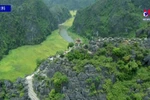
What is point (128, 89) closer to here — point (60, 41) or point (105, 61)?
point (105, 61)

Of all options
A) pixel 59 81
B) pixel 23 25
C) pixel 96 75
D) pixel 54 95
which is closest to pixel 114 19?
pixel 23 25

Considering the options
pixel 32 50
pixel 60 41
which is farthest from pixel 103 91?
pixel 60 41

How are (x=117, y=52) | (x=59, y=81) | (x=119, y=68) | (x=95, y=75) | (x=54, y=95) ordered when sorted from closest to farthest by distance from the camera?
1. (x=59, y=81)
2. (x=54, y=95)
3. (x=95, y=75)
4. (x=119, y=68)
5. (x=117, y=52)

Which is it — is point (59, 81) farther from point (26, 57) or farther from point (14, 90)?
point (26, 57)

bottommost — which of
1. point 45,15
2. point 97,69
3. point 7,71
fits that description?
point 7,71

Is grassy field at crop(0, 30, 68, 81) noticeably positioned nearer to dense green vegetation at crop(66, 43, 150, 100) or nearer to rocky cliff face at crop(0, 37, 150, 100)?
rocky cliff face at crop(0, 37, 150, 100)

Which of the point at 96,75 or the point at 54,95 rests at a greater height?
the point at 96,75
